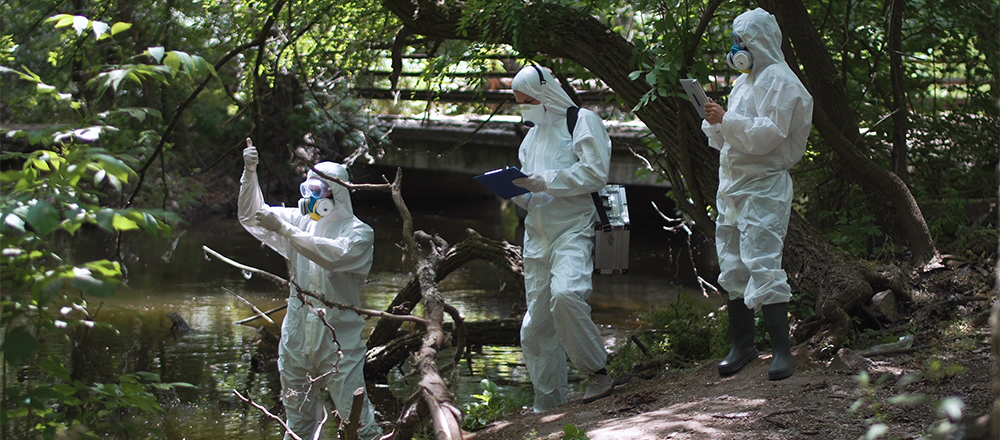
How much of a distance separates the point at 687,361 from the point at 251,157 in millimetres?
3234

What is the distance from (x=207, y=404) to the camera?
6.18 meters

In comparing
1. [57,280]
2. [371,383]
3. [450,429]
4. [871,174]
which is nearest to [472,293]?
[371,383]

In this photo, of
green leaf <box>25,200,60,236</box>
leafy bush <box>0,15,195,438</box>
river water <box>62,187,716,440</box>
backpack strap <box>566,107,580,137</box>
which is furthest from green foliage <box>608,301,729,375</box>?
green leaf <box>25,200,60,236</box>

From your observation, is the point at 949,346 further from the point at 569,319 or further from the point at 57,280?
the point at 57,280

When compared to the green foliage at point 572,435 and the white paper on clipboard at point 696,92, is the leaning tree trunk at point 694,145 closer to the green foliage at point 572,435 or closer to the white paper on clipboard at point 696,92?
the white paper on clipboard at point 696,92

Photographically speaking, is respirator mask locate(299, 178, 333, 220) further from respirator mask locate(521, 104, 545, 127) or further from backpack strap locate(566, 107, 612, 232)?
backpack strap locate(566, 107, 612, 232)

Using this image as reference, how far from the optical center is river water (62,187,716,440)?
242 inches

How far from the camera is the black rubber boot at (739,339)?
464 cm

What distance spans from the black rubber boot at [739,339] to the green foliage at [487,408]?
4.56 ft

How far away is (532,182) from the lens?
4676 mm

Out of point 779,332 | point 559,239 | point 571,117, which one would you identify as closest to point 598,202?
point 559,239

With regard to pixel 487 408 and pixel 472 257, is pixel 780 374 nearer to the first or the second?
pixel 487 408

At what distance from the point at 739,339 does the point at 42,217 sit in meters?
3.63

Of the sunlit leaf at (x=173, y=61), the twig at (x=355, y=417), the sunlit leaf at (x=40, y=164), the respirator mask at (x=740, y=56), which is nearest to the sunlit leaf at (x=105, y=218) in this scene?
the sunlit leaf at (x=40, y=164)
